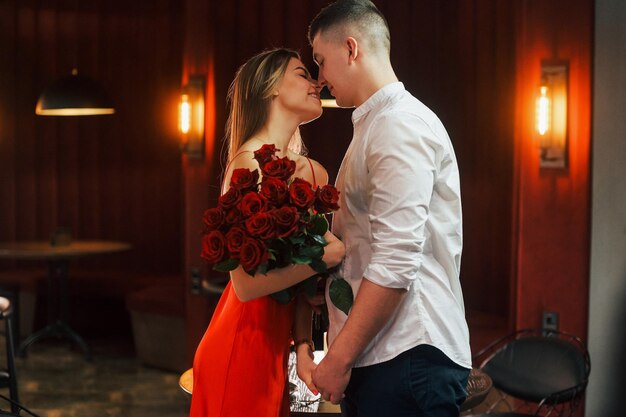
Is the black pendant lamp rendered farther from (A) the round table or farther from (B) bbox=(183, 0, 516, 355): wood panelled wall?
(B) bbox=(183, 0, 516, 355): wood panelled wall

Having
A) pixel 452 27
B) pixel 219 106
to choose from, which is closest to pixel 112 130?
pixel 219 106

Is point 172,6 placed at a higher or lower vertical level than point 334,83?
higher

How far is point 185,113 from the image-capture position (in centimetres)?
589

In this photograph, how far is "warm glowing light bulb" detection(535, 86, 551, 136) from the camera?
4.48m

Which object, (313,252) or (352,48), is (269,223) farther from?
(352,48)

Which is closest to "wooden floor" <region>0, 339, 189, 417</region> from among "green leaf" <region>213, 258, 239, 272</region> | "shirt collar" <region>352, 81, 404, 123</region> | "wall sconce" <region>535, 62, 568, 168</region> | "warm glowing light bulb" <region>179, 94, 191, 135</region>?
"warm glowing light bulb" <region>179, 94, 191, 135</region>

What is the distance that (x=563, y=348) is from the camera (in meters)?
3.59

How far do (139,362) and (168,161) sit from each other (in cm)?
204

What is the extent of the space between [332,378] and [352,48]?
0.71 meters

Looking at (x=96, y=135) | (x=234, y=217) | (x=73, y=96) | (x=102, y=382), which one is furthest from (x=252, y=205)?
(x=96, y=135)

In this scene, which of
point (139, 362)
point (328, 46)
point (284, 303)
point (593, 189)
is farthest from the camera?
point (139, 362)

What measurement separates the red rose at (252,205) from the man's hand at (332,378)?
0.35 metres

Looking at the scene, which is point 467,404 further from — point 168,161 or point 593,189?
point 168,161

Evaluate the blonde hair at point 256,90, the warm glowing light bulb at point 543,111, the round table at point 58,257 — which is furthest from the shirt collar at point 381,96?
the round table at point 58,257
